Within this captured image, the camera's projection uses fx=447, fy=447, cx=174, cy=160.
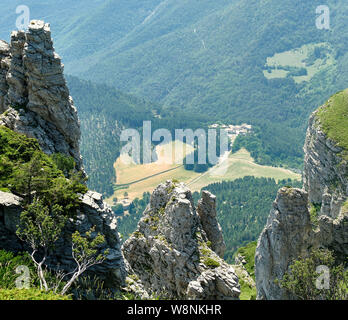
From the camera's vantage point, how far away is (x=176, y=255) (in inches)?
1694

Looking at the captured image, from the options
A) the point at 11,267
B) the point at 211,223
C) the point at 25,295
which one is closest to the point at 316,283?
the point at 211,223

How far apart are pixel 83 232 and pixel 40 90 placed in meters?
30.0

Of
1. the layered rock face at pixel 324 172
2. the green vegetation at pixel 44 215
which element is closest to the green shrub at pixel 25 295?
the green vegetation at pixel 44 215

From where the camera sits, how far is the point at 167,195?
158 feet

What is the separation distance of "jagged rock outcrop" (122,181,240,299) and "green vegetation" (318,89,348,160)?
6325 cm

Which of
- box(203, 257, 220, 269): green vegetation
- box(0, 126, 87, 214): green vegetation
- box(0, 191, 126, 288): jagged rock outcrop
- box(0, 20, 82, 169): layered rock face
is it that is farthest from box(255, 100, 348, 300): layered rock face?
box(0, 20, 82, 169): layered rock face

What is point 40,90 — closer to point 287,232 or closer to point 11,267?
point 11,267

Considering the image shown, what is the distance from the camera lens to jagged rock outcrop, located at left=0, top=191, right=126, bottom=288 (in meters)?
35.7

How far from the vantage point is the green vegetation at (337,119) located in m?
102

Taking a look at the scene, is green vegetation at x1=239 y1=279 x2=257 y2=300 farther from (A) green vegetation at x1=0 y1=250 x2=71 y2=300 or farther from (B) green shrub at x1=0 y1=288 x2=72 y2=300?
(B) green shrub at x1=0 y1=288 x2=72 y2=300

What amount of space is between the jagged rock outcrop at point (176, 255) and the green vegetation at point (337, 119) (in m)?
63.2

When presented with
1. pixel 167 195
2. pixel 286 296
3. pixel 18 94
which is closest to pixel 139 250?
pixel 167 195

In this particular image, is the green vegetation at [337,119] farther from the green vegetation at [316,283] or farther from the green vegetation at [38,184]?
Result: the green vegetation at [38,184]
